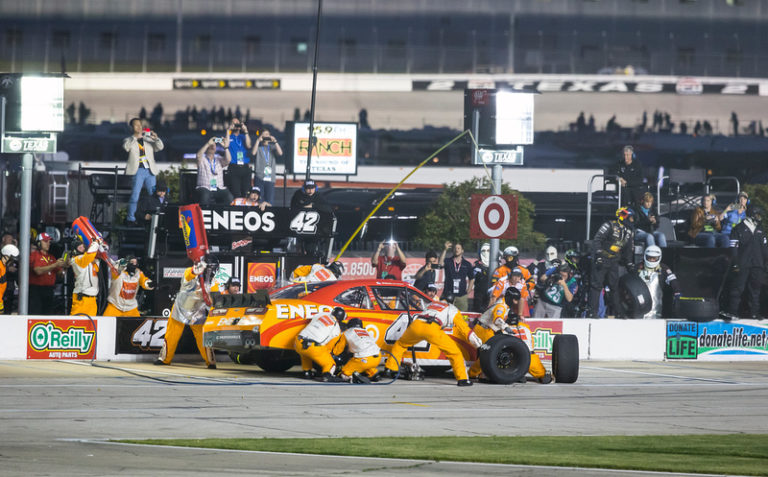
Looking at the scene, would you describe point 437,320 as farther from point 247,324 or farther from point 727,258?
point 727,258

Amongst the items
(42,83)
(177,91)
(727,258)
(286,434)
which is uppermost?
(177,91)

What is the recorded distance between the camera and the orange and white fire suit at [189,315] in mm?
16297

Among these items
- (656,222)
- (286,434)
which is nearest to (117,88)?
(656,222)

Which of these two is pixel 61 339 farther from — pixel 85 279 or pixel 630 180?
pixel 630 180

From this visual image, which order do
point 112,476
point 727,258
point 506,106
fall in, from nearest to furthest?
point 112,476
point 506,106
point 727,258

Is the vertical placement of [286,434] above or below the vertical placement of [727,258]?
below

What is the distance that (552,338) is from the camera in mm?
19094

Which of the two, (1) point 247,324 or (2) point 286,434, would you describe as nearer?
(2) point 286,434

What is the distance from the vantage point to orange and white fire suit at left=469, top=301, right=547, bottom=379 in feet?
50.1

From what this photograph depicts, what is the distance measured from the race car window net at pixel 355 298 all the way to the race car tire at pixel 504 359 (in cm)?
176

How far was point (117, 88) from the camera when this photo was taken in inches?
2424

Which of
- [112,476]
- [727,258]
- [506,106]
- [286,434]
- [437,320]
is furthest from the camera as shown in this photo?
[727,258]

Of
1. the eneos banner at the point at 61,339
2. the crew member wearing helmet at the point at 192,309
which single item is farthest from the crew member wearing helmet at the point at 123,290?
the crew member wearing helmet at the point at 192,309

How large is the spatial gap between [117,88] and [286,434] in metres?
53.9
